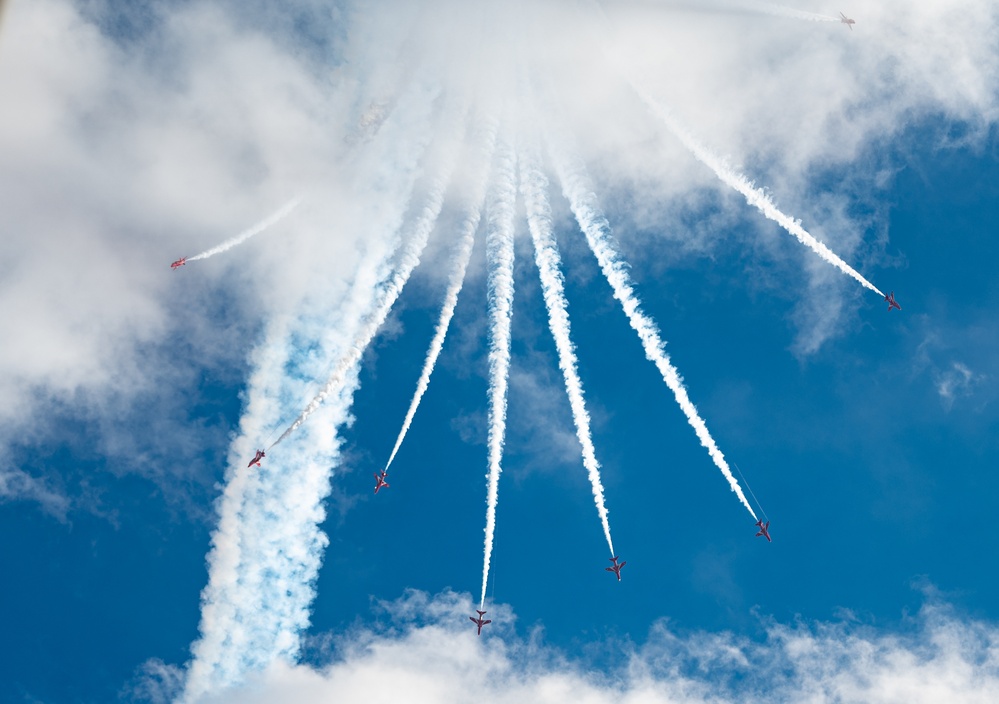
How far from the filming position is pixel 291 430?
4941 centimetres

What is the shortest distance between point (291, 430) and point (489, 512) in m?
14.5

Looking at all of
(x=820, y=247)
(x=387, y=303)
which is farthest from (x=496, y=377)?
(x=820, y=247)

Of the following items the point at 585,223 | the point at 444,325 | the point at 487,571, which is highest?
the point at 585,223

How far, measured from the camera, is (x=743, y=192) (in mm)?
47562

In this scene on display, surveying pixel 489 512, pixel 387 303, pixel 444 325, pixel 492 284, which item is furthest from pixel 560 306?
pixel 489 512

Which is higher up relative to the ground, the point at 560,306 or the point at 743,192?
the point at 743,192

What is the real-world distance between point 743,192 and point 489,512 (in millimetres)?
27040

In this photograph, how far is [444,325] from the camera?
155 feet

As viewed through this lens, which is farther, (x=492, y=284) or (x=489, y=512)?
(x=489, y=512)

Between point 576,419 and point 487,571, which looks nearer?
point 576,419

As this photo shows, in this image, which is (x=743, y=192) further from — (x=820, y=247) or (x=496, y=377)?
(x=496, y=377)

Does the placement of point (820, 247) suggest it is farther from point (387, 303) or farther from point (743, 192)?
point (387, 303)

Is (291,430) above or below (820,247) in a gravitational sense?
below

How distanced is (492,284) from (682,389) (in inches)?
569
